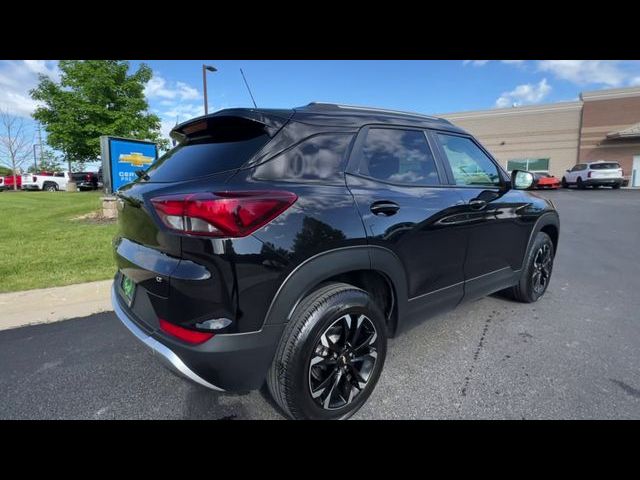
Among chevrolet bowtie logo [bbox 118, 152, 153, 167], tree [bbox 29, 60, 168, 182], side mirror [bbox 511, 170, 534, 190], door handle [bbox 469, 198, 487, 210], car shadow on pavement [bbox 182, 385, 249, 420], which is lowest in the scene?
car shadow on pavement [bbox 182, 385, 249, 420]

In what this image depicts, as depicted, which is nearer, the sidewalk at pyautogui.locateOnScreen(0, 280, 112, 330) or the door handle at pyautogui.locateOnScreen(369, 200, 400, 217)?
the door handle at pyautogui.locateOnScreen(369, 200, 400, 217)

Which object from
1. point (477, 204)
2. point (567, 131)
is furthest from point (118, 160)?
point (567, 131)

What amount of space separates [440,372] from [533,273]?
201cm

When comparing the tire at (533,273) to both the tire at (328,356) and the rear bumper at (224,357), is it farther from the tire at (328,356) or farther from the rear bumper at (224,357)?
the rear bumper at (224,357)

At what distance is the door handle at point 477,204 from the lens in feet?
9.71

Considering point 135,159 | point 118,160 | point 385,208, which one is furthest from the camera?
point 135,159

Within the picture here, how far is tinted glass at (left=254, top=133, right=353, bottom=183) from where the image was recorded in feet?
6.52

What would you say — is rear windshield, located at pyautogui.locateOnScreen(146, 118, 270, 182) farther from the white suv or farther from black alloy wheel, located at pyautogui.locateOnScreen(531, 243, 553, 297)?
the white suv

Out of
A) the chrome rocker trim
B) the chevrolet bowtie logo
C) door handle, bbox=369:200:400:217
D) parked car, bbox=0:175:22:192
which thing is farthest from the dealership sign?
parked car, bbox=0:175:22:192

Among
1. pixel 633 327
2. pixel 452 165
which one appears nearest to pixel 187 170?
pixel 452 165

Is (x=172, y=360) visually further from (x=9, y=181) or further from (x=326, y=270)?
(x=9, y=181)

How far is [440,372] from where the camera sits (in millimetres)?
2762

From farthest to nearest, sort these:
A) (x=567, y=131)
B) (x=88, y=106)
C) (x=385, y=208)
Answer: (x=567, y=131)
(x=88, y=106)
(x=385, y=208)

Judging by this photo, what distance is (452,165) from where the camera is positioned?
299cm
